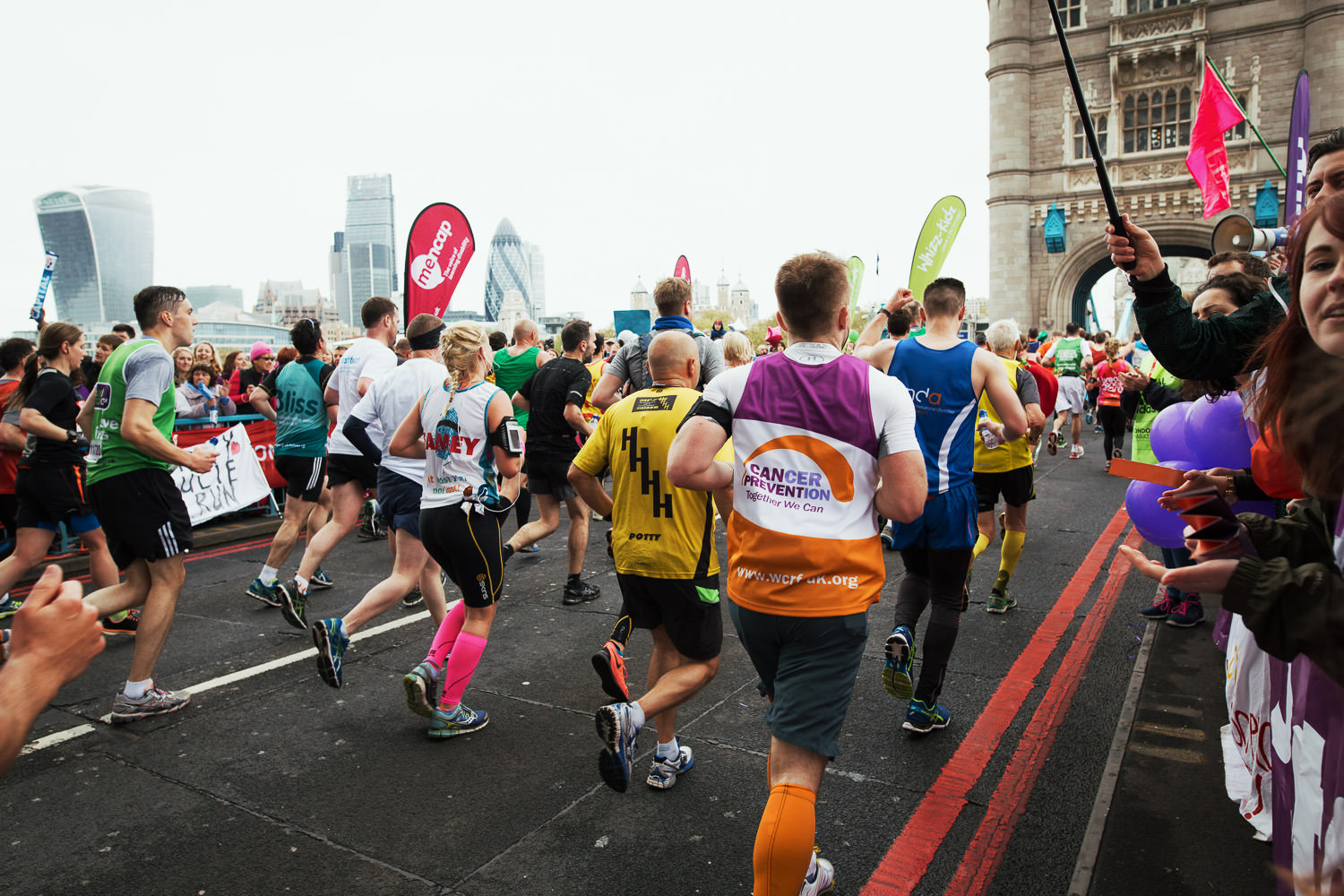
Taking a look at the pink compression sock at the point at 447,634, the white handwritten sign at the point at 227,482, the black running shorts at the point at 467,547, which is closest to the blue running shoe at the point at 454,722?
the pink compression sock at the point at 447,634

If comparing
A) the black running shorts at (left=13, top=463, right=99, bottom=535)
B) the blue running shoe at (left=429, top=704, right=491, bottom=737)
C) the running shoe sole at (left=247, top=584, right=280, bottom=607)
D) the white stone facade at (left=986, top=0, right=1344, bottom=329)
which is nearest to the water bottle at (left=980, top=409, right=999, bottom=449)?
the blue running shoe at (left=429, top=704, right=491, bottom=737)

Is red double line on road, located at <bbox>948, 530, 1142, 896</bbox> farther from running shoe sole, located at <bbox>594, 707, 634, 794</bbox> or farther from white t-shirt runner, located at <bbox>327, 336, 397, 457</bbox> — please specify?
white t-shirt runner, located at <bbox>327, 336, 397, 457</bbox>

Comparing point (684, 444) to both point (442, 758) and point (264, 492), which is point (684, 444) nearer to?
point (442, 758)

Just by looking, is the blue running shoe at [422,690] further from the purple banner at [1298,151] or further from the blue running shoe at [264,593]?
the purple banner at [1298,151]

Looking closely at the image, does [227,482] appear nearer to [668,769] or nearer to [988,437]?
[668,769]

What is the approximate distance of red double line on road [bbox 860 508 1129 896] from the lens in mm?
2846

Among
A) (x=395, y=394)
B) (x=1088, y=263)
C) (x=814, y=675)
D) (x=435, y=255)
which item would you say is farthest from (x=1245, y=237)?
(x=1088, y=263)

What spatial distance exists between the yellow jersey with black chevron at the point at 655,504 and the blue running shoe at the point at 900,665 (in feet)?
2.71

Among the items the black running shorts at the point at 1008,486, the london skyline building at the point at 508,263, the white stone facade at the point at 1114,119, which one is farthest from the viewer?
the london skyline building at the point at 508,263

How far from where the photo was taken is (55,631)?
1.57 m

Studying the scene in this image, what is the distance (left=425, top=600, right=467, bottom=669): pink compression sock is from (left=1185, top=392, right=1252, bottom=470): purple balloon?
3401 millimetres

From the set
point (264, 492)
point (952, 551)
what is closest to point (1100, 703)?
point (952, 551)

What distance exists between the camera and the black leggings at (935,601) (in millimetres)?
3900

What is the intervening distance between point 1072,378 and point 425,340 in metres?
12.5
